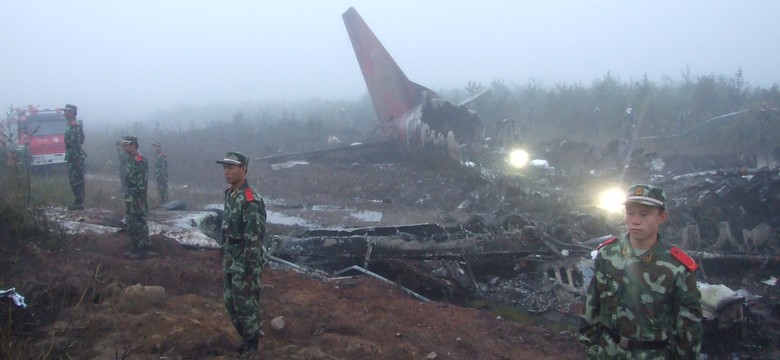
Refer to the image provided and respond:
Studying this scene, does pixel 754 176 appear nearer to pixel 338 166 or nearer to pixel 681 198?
pixel 681 198

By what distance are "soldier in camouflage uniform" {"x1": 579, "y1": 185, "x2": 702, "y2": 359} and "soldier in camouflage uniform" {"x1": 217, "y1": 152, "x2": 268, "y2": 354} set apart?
2.45 m

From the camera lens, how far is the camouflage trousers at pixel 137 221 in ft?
21.3

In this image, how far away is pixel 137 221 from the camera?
6512mm

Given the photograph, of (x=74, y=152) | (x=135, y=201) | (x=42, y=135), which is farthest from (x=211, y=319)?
(x=42, y=135)

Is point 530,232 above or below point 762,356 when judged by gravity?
above

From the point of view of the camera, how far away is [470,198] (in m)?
11.2

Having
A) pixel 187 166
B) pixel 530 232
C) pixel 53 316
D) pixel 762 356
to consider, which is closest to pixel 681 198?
pixel 530 232

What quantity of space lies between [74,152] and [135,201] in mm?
3150

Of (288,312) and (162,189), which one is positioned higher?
(162,189)

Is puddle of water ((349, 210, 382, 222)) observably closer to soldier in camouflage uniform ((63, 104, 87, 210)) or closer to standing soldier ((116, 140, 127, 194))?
standing soldier ((116, 140, 127, 194))

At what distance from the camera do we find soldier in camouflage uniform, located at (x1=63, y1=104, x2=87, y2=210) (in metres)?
8.77

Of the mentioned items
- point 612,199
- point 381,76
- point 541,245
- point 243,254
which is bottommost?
point 541,245

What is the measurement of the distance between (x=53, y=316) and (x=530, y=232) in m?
4.93

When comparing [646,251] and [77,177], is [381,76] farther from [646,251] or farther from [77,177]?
[646,251]
